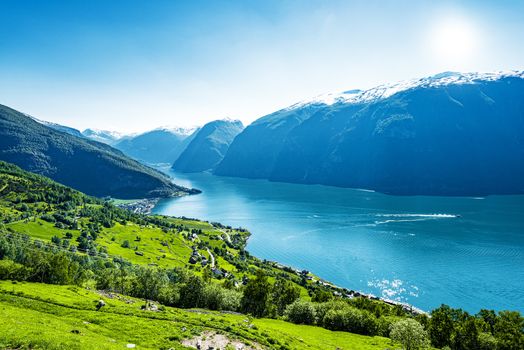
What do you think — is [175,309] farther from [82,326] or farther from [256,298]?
[256,298]

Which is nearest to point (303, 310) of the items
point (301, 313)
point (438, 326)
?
point (301, 313)

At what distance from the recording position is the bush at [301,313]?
230ft

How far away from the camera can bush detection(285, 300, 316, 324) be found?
230 feet

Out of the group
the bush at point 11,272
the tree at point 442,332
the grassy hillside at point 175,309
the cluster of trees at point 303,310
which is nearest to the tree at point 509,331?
the cluster of trees at point 303,310

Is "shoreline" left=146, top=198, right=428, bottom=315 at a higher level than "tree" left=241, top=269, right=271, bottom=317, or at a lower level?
lower

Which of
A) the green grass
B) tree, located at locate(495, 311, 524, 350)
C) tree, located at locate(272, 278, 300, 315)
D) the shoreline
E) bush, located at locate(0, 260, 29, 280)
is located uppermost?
the green grass

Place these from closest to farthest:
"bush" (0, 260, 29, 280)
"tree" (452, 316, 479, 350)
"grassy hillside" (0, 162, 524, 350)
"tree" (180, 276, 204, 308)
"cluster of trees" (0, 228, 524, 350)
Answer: "grassy hillside" (0, 162, 524, 350) → "bush" (0, 260, 29, 280) → "cluster of trees" (0, 228, 524, 350) → "tree" (452, 316, 479, 350) → "tree" (180, 276, 204, 308)

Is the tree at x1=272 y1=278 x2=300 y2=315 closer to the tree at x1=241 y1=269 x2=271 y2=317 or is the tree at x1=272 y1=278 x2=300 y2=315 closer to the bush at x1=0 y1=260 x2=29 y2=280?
the tree at x1=241 y1=269 x2=271 y2=317

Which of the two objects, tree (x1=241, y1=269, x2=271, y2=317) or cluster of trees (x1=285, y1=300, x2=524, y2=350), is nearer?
cluster of trees (x1=285, y1=300, x2=524, y2=350)

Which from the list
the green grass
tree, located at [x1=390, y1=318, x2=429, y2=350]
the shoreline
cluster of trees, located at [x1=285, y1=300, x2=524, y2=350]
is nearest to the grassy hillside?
the green grass

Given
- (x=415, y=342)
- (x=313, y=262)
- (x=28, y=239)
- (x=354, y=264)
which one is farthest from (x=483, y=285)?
(x=28, y=239)

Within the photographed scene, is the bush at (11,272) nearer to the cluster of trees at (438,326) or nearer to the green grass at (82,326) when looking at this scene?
the green grass at (82,326)

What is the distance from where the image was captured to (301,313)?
70.7 metres

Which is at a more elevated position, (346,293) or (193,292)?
(193,292)
